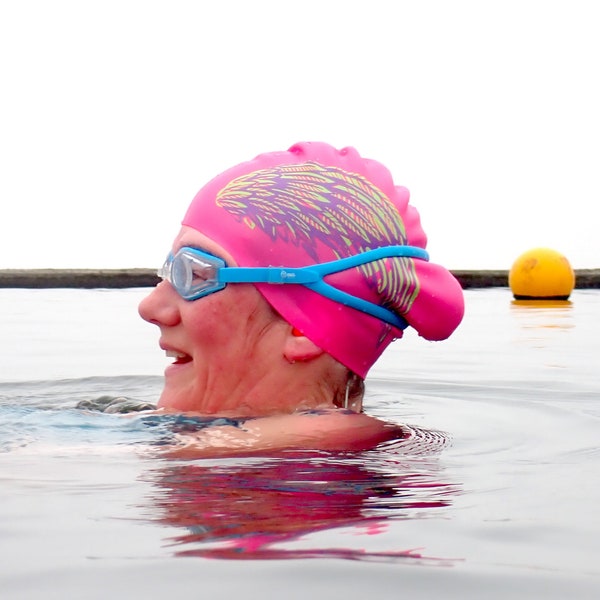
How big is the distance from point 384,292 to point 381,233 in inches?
8.5

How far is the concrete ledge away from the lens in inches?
749

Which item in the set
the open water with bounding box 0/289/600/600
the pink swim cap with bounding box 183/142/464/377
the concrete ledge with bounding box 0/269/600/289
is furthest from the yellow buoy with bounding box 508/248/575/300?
the pink swim cap with bounding box 183/142/464/377

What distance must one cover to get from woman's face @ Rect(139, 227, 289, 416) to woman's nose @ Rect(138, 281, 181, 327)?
0.9 inches

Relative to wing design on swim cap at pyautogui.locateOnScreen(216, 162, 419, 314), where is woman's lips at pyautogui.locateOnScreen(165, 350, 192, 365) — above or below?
below

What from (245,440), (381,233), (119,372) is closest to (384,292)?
(381,233)

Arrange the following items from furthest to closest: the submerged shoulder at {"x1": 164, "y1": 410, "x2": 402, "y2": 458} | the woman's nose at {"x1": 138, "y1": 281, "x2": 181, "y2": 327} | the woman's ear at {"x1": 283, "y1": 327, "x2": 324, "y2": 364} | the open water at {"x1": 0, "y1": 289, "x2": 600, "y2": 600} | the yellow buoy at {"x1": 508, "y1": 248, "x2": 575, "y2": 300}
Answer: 1. the yellow buoy at {"x1": 508, "y1": 248, "x2": 575, "y2": 300}
2. the woman's nose at {"x1": 138, "y1": 281, "x2": 181, "y2": 327}
3. the woman's ear at {"x1": 283, "y1": 327, "x2": 324, "y2": 364}
4. the submerged shoulder at {"x1": 164, "y1": 410, "x2": 402, "y2": 458}
5. the open water at {"x1": 0, "y1": 289, "x2": 600, "y2": 600}

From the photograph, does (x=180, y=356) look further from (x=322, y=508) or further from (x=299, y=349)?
(x=322, y=508)

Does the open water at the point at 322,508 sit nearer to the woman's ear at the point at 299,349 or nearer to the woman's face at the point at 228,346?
the woman's face at the point at 228,346

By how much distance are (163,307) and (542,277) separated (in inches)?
483

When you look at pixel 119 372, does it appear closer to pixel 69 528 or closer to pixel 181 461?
pixel 181 461

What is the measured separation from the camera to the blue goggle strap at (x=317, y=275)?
4023mm

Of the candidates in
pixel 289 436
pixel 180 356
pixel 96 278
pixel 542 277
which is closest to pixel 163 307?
pixel 180 356

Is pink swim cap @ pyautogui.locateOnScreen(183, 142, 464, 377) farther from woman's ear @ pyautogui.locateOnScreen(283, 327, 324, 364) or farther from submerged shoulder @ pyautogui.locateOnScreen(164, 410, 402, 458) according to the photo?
submerged shoulder @ pyautogui.locateOnScreen(164, 410, 402, 458)

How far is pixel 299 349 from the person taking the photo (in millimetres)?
4008
